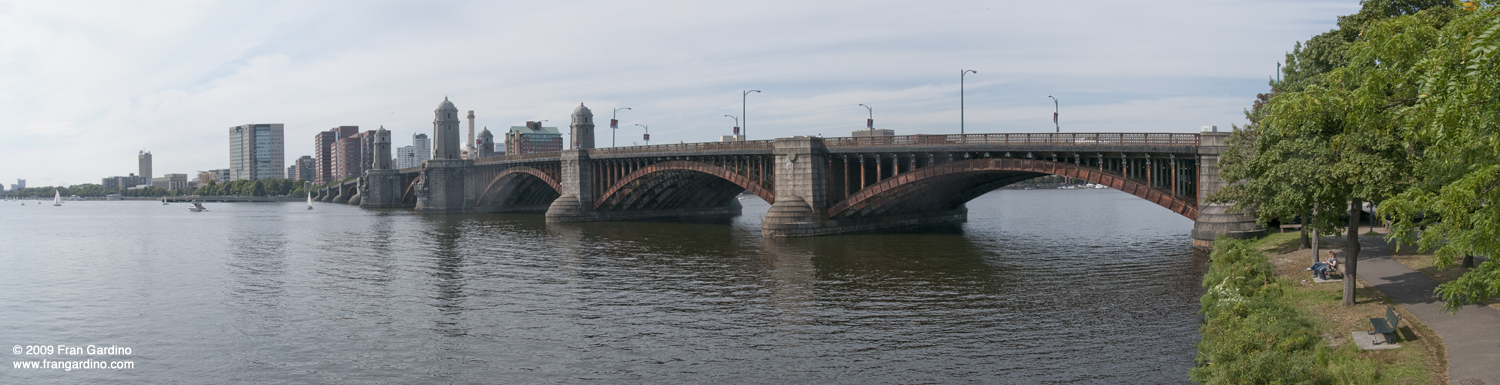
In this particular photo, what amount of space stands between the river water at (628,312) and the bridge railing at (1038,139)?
6.46m

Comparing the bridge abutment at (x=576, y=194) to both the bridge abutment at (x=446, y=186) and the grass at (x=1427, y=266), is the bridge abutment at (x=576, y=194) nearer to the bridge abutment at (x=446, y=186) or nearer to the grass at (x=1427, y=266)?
the bridge abutment at (x=446, y=186)

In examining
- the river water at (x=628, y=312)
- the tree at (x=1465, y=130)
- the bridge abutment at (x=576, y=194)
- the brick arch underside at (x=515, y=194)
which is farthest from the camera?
the brick arch underside at (x=515, y=194)

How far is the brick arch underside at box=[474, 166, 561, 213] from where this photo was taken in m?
125

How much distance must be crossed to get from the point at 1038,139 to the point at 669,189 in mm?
47779

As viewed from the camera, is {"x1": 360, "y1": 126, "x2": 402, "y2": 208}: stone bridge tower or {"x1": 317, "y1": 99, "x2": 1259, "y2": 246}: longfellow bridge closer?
{"x1": 317, "y1": 99, "x2": 1259, "y2": 246}: longfellow bridge

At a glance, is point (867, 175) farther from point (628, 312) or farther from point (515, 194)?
point (515, 194)

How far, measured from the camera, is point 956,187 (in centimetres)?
7181

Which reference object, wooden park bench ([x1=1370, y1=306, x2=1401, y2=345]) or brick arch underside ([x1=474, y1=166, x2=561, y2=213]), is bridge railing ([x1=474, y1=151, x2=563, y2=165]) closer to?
brick arch underside ([x1=474, y1=166, x2=561, y2=213])

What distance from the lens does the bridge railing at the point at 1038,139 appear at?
5084cm

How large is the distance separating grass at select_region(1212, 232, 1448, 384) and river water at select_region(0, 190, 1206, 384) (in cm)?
334

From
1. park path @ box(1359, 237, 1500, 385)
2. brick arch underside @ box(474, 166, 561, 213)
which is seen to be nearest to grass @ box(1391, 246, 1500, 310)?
park path @ box(1359, 237, 1500, 385)

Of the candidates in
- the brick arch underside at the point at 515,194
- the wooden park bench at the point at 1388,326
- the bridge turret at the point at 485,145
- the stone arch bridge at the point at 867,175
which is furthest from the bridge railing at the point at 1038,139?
the bridge turret at the point at 485,145

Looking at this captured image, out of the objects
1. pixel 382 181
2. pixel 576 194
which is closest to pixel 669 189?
pixel 576 194

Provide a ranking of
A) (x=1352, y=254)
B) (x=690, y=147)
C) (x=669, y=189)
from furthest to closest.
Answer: (x=669, y=189)
(x=690, y=147)
(x=1352, y=254)
